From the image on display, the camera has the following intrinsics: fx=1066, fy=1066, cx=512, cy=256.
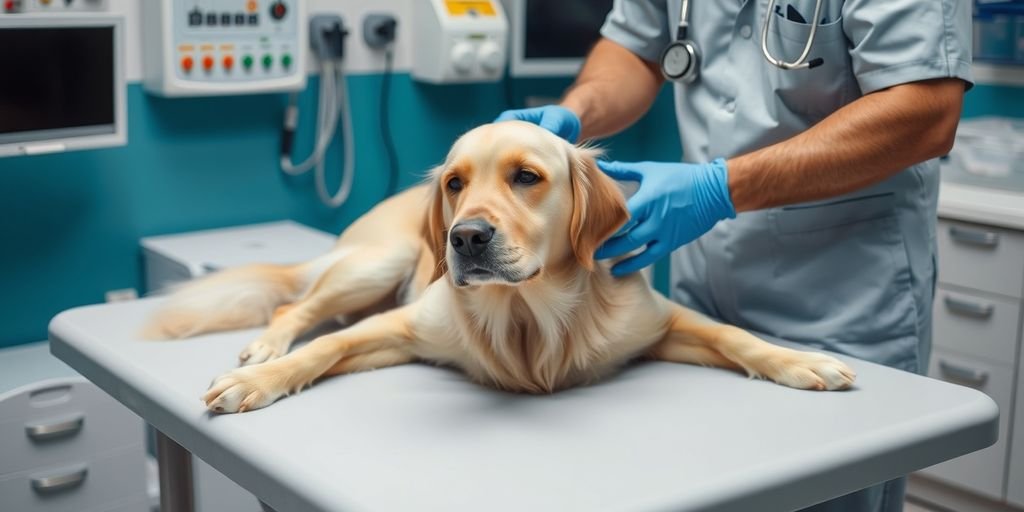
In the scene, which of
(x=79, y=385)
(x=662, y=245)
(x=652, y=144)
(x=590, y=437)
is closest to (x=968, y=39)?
(x=662, y=245)

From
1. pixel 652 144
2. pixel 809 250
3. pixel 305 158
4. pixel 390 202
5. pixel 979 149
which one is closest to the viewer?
pixel 809 250

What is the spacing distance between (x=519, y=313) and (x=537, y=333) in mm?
34

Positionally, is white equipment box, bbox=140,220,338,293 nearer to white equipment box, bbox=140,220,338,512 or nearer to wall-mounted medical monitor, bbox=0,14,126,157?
white equipment box, bbox=140,220,338,512

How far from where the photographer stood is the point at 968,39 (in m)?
1.38

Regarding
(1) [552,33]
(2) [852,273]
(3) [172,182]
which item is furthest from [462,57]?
(2) [852,273]

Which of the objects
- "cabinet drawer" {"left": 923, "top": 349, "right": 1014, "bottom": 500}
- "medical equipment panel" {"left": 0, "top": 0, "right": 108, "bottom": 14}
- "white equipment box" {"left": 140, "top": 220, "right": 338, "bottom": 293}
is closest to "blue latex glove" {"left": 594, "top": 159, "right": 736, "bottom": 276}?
"white equipment box" {"left": 140, "top": 220, "right": 338, "bottom": 293}

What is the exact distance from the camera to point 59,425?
82.1 inches

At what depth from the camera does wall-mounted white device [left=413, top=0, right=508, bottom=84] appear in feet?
9.62

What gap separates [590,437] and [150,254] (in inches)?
69.4

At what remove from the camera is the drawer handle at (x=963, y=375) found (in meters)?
2.65

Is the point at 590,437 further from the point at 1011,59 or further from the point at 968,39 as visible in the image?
the point at 1011,59

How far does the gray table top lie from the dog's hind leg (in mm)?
155

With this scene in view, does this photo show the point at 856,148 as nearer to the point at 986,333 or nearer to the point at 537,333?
the point at 537,333

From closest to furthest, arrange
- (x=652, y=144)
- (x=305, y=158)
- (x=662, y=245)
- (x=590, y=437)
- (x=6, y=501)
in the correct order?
(x=590, y=437) → (x=662, y=245) → (x=6, y=501) → (x=305, y=158) → (x=652, y=144)
